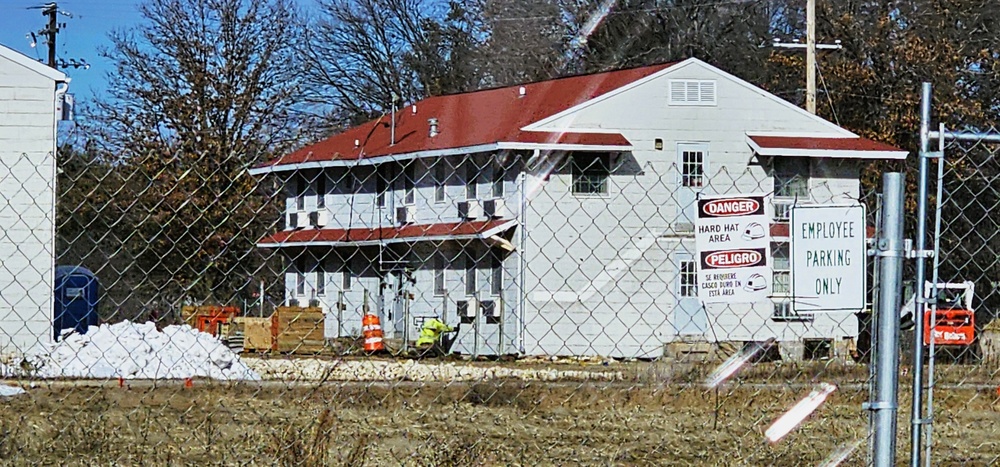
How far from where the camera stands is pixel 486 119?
28094 mm

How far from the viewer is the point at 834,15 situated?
35.2 meters

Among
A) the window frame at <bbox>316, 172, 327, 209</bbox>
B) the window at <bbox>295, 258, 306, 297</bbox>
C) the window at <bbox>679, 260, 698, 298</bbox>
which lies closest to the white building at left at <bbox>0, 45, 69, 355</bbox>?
the window at <bbox>295, 258, 306, 297</bbox>

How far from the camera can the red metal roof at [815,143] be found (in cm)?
2523

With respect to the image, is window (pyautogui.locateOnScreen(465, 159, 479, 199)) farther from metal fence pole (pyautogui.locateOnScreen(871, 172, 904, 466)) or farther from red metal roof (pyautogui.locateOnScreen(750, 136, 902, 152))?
red metal roof (pyautogui.locateOnScreen(750, 136, 902, 152))

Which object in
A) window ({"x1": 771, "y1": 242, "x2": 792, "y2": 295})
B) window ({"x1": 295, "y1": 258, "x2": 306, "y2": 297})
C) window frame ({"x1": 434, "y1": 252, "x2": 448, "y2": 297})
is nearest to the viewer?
window ({"x1": 771, "y1": 242, "x2": 792, "y2": 295})

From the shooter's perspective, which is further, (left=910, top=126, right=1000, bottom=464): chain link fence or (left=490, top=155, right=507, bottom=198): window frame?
(left=490, top=155, right=507, bottom=198): window frame

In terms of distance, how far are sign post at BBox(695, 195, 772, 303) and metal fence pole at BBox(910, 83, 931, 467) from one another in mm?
521

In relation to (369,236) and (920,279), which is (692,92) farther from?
(920,279)

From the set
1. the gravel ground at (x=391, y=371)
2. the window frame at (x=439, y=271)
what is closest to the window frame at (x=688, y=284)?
the gravel ground at (x=391, y=371)

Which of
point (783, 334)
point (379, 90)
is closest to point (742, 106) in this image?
point (783, 334)

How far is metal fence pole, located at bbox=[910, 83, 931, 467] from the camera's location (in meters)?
4.54

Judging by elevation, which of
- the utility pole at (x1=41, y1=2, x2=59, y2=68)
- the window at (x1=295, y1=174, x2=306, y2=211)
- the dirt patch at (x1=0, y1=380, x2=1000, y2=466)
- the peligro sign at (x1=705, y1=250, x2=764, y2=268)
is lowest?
the dirt patch at (x1=0, y1=380, x2=1000, y2=466)

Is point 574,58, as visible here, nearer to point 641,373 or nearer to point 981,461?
point 641,373

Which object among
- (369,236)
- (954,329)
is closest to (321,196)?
(369,236)
